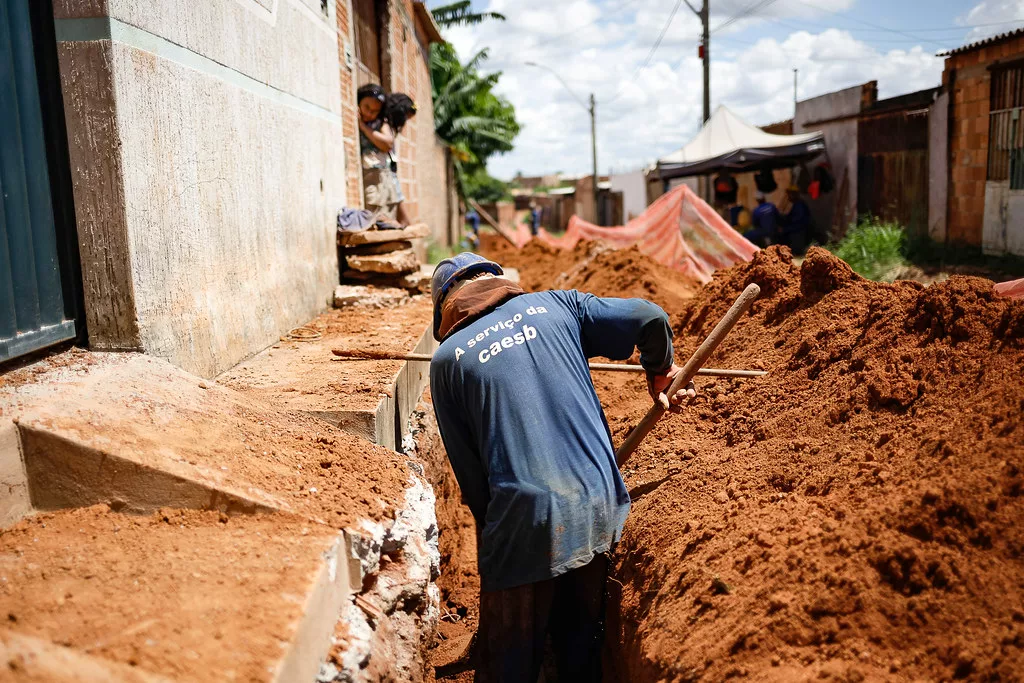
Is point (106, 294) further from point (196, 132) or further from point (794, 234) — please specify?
point (794, 234)

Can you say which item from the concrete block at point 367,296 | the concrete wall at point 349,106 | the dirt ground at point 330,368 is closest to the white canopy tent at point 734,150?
the concrete wall at point 349,106

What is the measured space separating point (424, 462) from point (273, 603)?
7.96 feet

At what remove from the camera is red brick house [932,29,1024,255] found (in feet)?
35.0

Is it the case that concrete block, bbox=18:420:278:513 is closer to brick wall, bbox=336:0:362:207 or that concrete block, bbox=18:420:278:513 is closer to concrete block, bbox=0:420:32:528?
concrete block, bbox=0:420:32:528

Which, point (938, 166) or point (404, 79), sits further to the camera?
point (404, 79)

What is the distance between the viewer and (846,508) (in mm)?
2580

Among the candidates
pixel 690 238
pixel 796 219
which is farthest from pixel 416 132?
pixel 796 219

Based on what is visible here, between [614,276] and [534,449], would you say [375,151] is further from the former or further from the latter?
[534,449]

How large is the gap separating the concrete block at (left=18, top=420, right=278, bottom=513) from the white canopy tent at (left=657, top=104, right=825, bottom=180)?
14384mm

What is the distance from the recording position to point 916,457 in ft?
8.84

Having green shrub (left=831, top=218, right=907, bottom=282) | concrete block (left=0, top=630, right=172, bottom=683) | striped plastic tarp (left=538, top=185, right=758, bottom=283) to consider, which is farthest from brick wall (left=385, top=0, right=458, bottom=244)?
concrete block (left=0, top=630, right=172, bottom=683)

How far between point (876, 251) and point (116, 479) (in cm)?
1194

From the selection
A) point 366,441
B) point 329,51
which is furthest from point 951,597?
point 329,51

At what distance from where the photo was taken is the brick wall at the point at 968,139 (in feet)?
37.2
